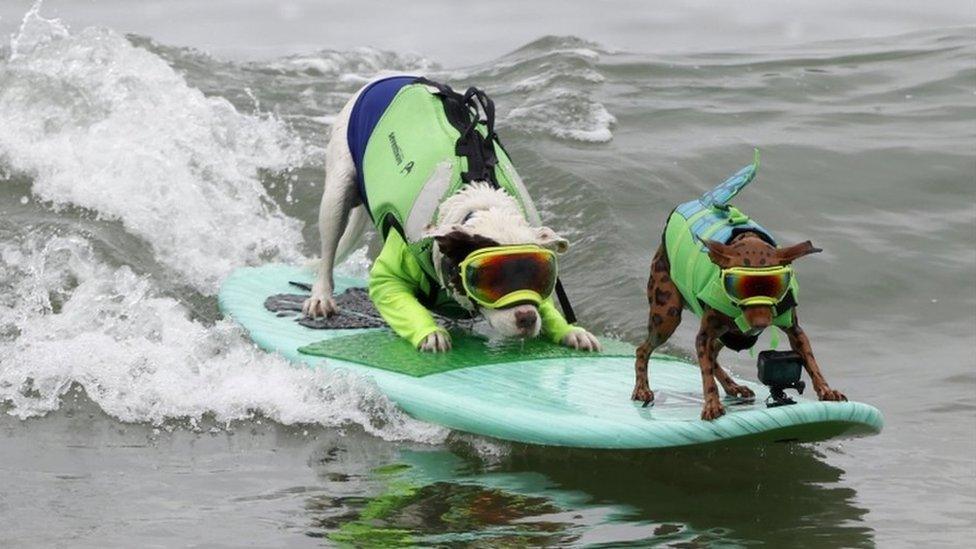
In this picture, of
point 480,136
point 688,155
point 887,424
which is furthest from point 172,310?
point 688,155

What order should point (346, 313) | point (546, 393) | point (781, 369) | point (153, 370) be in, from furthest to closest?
point (346, 313), point (153, 370), point (546, 393), point (781, 369)

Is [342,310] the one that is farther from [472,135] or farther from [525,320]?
[525,320]

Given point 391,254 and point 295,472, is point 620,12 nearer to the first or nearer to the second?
point 391,254

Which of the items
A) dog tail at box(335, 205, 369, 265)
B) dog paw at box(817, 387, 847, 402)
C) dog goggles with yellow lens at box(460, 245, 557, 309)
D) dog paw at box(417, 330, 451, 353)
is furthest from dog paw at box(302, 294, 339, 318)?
dog paw at box(817, 387, 847, 402)

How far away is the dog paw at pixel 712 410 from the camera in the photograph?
5.98m

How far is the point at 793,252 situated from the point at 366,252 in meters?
5.28

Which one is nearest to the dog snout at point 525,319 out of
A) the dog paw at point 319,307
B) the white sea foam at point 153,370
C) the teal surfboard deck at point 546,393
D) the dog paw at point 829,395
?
the teal surfboard deck at point 546,393

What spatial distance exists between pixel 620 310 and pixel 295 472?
336 centimetres

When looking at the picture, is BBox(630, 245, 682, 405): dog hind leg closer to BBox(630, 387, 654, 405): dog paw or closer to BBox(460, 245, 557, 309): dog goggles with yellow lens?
BBox(630, 387, 654, 405): dog paw

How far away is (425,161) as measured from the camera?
7922 millimetres

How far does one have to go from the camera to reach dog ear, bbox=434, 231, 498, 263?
712 cm

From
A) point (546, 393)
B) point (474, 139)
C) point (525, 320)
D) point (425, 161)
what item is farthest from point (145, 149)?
point (546, 393)

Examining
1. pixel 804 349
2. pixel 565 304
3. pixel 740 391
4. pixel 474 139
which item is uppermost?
pixel 474 139

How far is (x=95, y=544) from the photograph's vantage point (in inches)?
Result: 213
